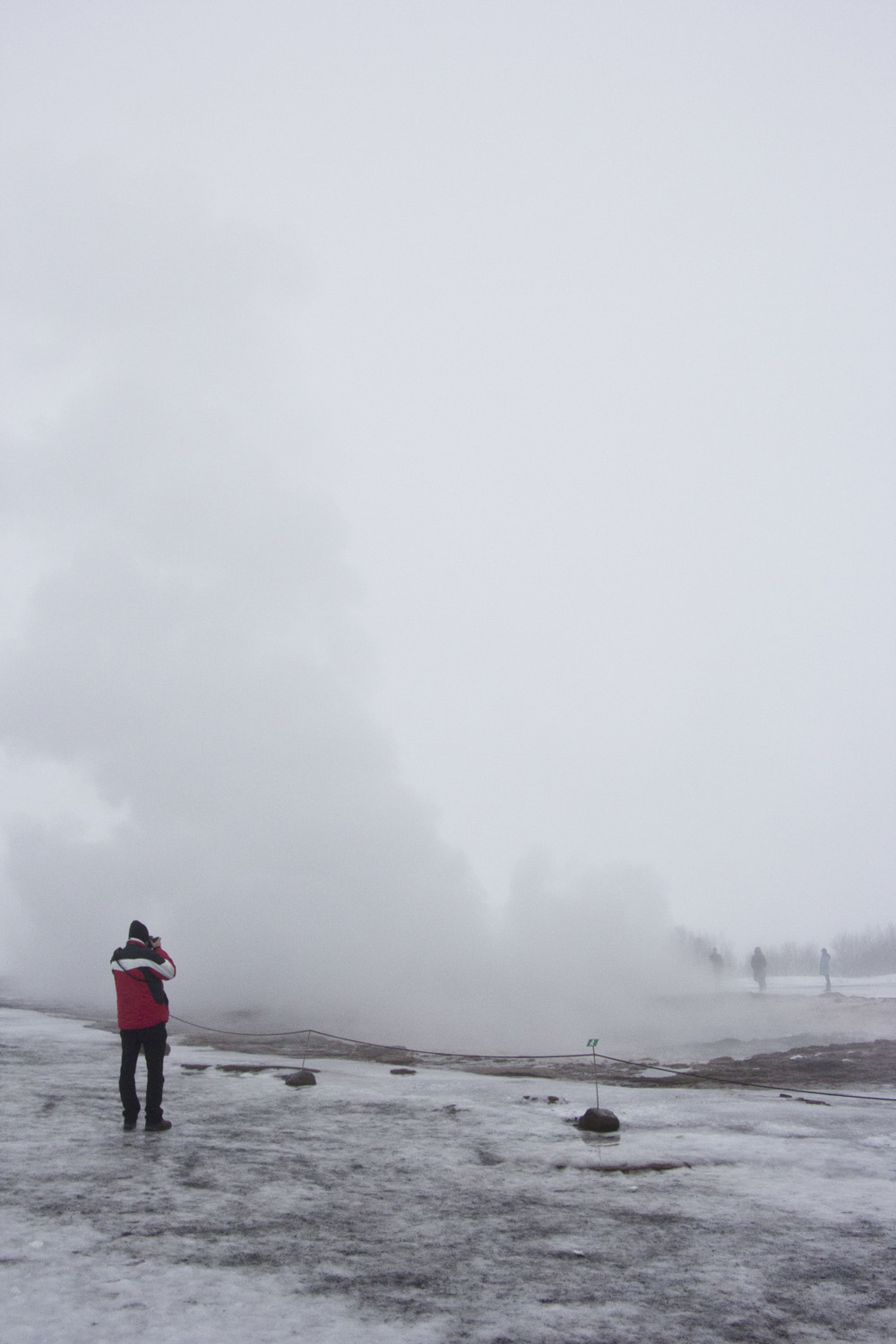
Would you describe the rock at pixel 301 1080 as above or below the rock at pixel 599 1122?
below

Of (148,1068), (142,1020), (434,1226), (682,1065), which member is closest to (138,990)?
(142,1020)

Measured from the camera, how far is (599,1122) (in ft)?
25.3

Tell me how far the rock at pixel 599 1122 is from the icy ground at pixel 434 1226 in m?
0.29

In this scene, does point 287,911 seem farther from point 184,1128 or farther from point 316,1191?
point 316,1191

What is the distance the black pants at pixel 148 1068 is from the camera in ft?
22.2

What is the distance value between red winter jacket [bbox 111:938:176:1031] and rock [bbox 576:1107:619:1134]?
12.5ft

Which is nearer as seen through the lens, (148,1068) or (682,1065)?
(148,1068)

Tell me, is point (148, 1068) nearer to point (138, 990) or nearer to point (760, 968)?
point (138, 990)

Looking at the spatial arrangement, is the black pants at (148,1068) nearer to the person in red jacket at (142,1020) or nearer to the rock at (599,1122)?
the person in red jacket at (142,1020)

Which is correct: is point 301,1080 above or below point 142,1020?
below

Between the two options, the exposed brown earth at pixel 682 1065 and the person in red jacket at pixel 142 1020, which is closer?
the person in red jacket at pixel 142 1020

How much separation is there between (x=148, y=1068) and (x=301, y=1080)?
3809 mm

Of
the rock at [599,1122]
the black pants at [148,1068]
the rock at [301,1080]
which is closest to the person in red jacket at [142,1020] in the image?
the black pants at [148,1068]

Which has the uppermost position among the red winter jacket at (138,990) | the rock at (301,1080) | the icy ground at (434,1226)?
the red winter jacket at (138,990)
